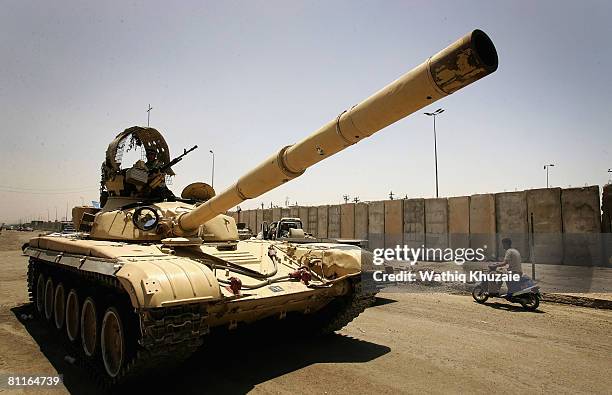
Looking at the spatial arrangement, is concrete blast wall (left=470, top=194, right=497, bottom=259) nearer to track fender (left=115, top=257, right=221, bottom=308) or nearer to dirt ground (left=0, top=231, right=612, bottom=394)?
dirt ground (left=0, top=231, right=612, bottom=394)

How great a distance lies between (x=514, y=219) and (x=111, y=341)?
700 inches

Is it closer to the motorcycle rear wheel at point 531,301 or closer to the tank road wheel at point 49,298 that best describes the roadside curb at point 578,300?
the motorcycle rear wheel at point 531,301

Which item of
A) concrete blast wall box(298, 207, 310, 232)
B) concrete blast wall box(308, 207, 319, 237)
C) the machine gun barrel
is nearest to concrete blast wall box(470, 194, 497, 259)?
concrete blast wall box(308, 207, 319, 237)

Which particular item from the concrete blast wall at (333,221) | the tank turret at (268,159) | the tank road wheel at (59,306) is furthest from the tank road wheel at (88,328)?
the concrete blast wall at (333,221)

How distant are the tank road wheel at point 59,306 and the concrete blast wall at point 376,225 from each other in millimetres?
17983

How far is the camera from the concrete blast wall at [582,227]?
16.8 m

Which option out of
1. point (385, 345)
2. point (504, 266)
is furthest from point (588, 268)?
point (385, 345)

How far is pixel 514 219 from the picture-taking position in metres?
19.0

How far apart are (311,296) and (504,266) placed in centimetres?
662

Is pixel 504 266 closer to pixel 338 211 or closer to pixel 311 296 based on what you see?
pixel 311 296

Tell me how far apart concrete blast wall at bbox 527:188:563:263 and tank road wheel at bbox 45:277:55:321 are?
16.4 meters

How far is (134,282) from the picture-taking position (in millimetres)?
4434

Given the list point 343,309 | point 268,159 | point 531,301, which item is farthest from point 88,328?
point 531,301

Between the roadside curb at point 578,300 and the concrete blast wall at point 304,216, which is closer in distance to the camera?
the roadside curb at point 578,300
